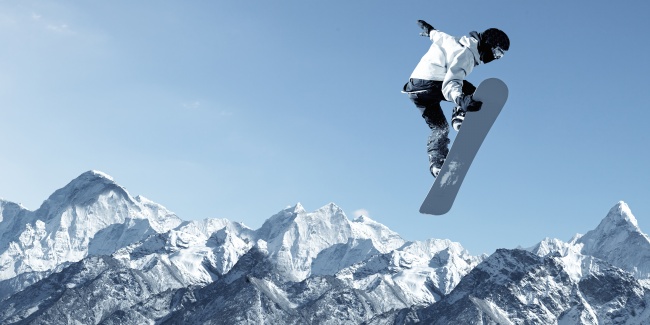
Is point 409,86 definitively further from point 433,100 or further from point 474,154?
point 474,154

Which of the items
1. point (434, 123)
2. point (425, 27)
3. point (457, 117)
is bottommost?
point (457, 117)

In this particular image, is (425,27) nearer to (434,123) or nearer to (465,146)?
(434,123)

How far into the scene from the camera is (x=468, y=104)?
11773 millimetres

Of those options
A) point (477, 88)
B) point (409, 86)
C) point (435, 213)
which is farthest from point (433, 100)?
point (435, 213)

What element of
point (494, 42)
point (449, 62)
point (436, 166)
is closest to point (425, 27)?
point (449, 62)

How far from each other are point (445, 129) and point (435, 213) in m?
1.72

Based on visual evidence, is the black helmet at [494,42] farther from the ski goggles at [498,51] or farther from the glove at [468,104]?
the glove at [468,104]

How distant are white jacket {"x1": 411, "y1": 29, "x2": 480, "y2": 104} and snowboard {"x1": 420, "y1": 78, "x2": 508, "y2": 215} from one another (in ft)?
1.26

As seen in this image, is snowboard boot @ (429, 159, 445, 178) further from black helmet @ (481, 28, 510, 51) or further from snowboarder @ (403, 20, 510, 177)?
black helmet @ (481, 28, 510, 51)

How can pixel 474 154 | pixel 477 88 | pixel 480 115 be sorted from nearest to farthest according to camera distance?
pixel 477 88
pixel 480 115
pixel 474 154

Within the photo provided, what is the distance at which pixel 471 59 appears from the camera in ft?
41.0

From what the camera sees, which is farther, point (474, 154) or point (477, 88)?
point (474, 154)

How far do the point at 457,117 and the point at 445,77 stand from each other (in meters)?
0.88

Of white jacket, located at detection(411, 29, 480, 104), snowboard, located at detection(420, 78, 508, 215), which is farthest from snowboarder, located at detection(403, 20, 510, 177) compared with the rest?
snowboard, located at detection(420, 78, 508, 215)
